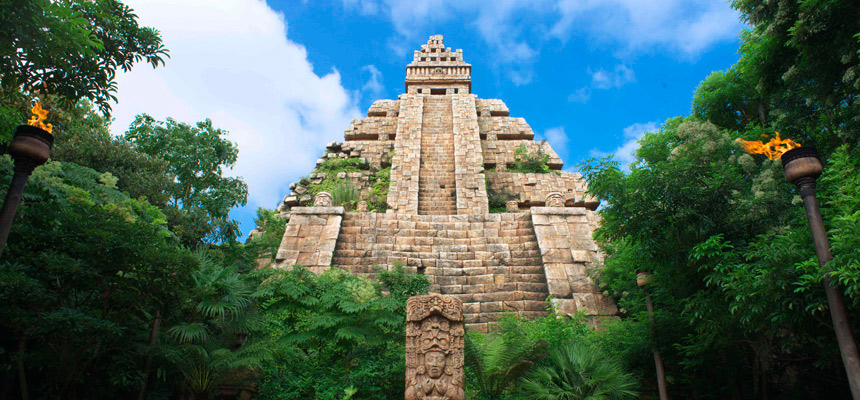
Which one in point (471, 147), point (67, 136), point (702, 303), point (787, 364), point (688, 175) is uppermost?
point (471, 147)

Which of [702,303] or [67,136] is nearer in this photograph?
[702,303]

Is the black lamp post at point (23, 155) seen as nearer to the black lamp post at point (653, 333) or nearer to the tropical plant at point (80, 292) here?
the tropical plant at point (80, 292)

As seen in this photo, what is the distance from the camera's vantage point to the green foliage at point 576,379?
4945 millimetres

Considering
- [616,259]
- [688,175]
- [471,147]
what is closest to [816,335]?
[688,175]

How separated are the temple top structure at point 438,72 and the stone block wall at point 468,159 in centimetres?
101

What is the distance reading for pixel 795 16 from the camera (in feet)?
22.8

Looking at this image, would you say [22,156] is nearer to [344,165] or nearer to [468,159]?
[344,165]

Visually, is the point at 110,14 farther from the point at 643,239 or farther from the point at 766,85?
the point at 766,85

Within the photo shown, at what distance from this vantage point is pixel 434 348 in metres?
5.24

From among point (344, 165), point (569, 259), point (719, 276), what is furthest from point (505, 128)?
point (719, 276)

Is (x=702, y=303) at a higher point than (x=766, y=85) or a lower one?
lower

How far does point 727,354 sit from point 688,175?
227 centimetres

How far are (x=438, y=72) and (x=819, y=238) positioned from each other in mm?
17969

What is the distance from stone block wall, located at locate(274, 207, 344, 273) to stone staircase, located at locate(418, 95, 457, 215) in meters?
3.81
